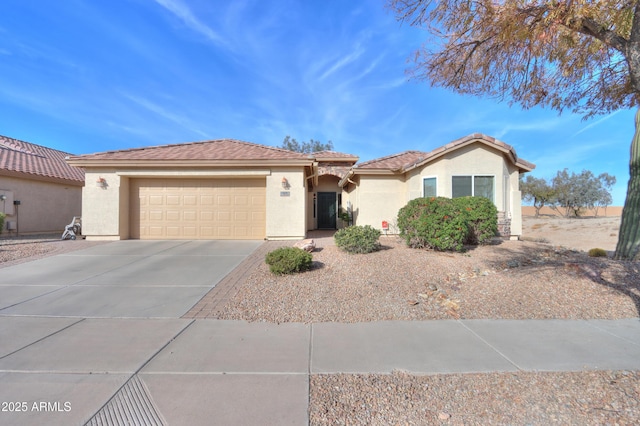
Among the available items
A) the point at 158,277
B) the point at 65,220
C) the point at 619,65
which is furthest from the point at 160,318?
the point at 65,220

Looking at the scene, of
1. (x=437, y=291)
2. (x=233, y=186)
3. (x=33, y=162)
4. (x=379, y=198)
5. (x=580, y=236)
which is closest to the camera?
(x=437, y=291)

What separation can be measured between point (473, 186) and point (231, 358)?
10.9 m

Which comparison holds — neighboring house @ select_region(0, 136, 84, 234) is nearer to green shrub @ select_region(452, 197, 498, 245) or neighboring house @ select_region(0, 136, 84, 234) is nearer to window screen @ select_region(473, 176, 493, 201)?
green shrub @ select_region(452, 197, 498, 245)

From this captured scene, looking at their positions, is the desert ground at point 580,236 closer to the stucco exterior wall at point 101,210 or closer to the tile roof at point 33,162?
the stucco exterior wall at point 101,210

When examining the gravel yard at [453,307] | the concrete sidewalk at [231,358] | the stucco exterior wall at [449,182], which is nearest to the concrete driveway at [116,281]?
the concrete sidewalk at [231,358]

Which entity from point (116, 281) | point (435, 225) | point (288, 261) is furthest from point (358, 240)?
point (116, 281)

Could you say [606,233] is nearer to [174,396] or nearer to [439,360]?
[439,360]

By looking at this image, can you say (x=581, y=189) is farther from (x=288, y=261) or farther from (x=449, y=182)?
(x=288, y=261)

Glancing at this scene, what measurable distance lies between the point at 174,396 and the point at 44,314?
137 inches

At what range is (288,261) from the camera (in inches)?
243

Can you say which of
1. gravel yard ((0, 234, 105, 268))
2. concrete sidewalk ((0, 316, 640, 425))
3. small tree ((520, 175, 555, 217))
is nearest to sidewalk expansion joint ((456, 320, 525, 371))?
concrete sidewalk ((0, 316, 640, 425))

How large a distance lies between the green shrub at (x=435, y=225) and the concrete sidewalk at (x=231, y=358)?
3726 millimetres

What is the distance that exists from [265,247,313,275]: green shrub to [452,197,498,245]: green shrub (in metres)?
5.64

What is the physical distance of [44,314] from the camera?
448 cm
